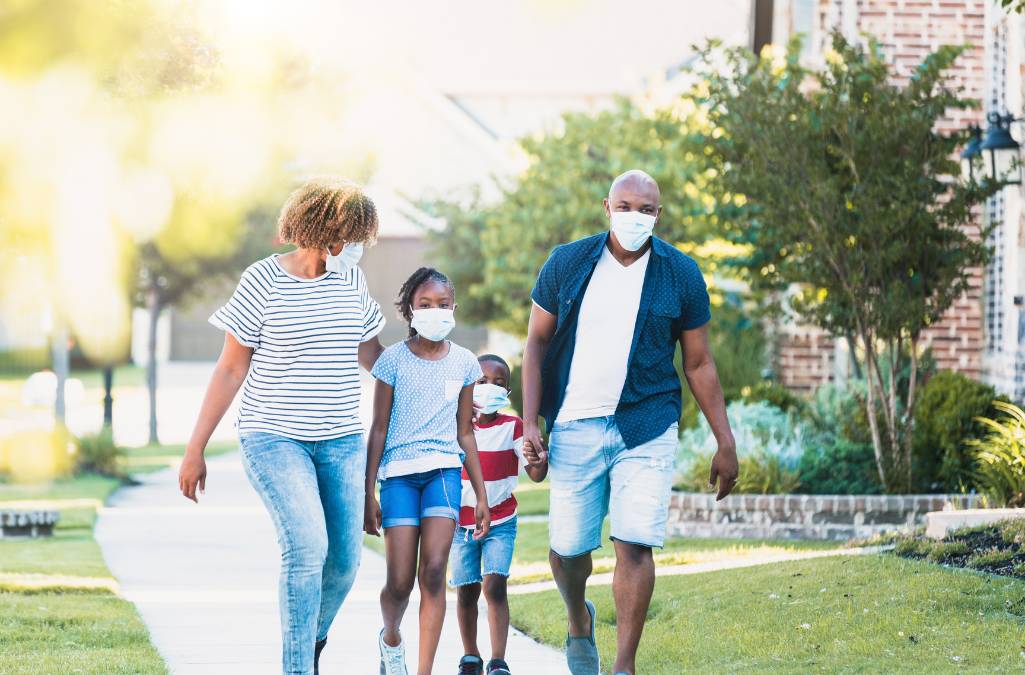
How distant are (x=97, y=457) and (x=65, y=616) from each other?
13226mm

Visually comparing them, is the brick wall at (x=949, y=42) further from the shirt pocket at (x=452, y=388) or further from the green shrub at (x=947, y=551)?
the shirt pocket at (x=452, y=388)

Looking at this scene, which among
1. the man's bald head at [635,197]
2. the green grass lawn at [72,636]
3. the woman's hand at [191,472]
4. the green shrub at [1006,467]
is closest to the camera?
the woman's hand at [191,472]

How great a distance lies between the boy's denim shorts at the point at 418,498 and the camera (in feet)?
20.1

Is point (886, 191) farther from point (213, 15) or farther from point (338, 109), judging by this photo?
point (338, 109)

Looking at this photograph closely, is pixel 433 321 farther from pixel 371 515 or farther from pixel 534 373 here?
pixel 371 515

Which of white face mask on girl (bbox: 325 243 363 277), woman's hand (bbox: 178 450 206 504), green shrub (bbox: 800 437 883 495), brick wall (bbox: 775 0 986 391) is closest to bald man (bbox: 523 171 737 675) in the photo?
white face mask on girl (bbox: 325 243 363 277)

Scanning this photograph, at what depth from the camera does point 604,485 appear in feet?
20.6

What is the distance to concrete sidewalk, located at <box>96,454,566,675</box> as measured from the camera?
7.52 metres

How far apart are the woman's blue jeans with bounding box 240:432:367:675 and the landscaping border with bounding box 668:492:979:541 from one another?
6.76 meters

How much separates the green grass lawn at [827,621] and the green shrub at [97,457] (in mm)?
13285

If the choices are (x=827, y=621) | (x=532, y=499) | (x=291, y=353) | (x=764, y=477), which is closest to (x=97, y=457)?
(x=532, y=499)

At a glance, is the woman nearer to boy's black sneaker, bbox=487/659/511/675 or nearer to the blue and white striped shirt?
the blue and white striped shirt

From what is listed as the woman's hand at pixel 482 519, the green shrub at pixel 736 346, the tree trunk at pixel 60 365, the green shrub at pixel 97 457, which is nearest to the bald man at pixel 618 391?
the woman's hand at pixel 482 519

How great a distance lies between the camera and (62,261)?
65.7 feet
